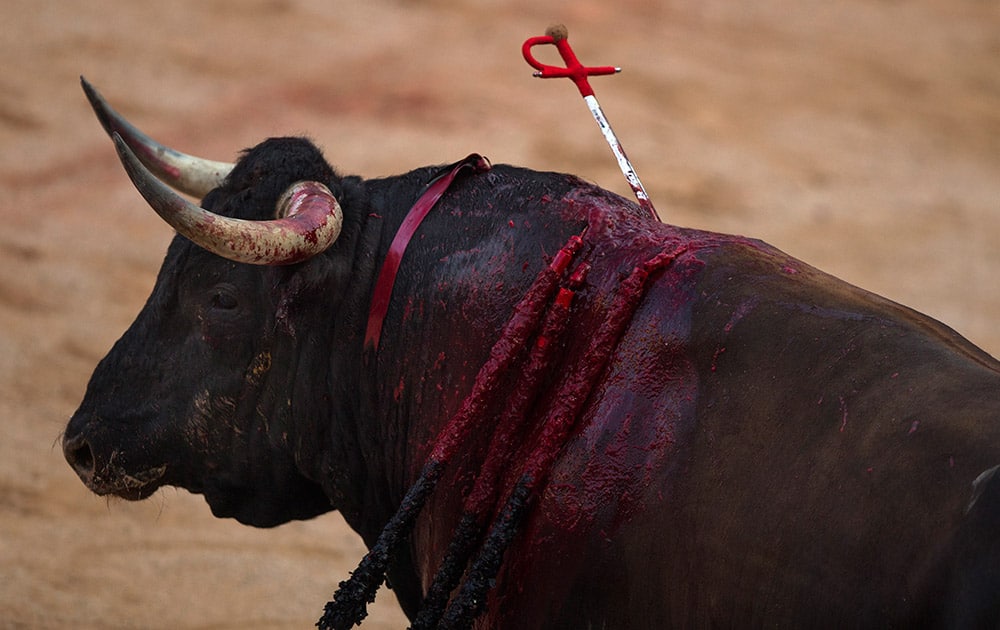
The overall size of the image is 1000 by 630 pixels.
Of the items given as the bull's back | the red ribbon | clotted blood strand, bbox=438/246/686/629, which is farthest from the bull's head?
the bull's back

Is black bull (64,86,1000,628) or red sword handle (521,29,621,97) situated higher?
red sword handle (521,29,621,97)

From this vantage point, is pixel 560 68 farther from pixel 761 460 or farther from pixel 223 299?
pixel 761 460

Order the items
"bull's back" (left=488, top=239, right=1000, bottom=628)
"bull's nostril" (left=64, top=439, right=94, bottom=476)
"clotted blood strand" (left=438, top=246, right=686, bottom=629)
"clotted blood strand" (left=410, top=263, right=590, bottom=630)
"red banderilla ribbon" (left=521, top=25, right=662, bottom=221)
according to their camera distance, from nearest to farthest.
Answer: "bull's back" (left=488, top=239, right=1000, bottom=628)
"clotted blood strand" (left=438, top=246, right=686, bottom=629)
"clotted blood strand" (left=410, top=263, right=590, bottom=630)
"red banderilla ribbon" (left=521, top=25, right=662, bottom=221)
"bull's nostril" (left=64, top=439, right=94, bottom=476)

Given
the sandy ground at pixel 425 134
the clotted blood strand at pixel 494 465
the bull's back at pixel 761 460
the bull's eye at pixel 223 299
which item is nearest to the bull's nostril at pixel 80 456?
the bull's eye at pixel 223 299

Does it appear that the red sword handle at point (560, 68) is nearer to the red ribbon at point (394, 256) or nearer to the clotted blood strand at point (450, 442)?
the red ribbon at point (394, 256)

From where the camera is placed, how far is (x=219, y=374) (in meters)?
3.39

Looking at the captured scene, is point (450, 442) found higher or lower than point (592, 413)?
lower

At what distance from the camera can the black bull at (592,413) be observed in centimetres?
233

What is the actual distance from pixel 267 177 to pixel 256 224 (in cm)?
41

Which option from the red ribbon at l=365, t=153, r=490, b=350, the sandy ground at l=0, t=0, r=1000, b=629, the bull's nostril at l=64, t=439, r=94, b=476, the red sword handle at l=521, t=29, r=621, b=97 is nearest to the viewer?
the red ribbon at l=365, t=153, r=490, b=350

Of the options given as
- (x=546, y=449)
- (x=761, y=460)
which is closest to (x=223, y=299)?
(x=546, y=449)

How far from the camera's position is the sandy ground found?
20.7 ft

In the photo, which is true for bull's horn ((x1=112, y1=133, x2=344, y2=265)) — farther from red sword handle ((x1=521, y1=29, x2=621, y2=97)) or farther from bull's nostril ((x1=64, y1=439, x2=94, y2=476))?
bull's nostril ((x1=64, y1=439, x2=94, y2=476))

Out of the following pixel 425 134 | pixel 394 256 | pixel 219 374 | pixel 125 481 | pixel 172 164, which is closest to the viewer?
pixel 394 256
